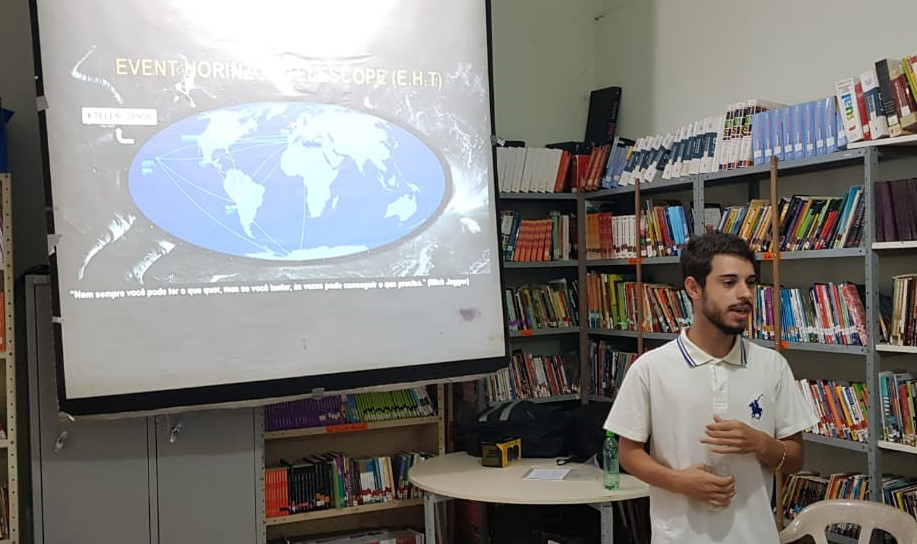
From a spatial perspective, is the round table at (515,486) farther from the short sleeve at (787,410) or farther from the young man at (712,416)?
the short sleeve at (787,410)

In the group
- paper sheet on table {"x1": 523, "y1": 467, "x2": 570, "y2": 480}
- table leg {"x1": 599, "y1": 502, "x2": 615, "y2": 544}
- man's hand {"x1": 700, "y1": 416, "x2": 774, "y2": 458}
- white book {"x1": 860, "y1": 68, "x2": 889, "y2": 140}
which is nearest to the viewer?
man's hand {"x1": 700, "y1": 416, "x2": 774, "y2": 458}

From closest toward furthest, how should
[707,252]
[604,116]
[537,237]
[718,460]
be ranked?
[718,460], [707,252], [537,237], [604,116]

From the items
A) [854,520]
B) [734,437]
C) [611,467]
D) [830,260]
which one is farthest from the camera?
[830,260]

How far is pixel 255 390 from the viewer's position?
10.6 feet

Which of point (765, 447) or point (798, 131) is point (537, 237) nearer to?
point (798, 131)

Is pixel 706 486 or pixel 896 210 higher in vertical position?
pixel 896 210

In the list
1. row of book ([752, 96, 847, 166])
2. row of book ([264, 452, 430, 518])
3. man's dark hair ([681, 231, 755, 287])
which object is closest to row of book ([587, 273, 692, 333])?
row of book ([752, 96, 847, 166])

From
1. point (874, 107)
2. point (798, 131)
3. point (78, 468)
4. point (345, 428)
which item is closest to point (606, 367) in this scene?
point (345, 428)

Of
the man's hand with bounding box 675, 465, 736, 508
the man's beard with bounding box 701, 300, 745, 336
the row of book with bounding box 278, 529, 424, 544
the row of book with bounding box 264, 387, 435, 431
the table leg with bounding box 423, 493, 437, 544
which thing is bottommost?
the row of book with bounding box 278, 529, 424, 544

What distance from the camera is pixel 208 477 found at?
132 inches

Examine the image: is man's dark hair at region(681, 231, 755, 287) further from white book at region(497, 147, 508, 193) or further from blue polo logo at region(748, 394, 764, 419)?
white book at region(497, 147, 508, 193)

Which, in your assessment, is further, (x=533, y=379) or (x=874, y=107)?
(x=533, y=379)

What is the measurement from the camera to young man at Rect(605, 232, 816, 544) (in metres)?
2.14

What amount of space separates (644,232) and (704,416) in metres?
2.15
